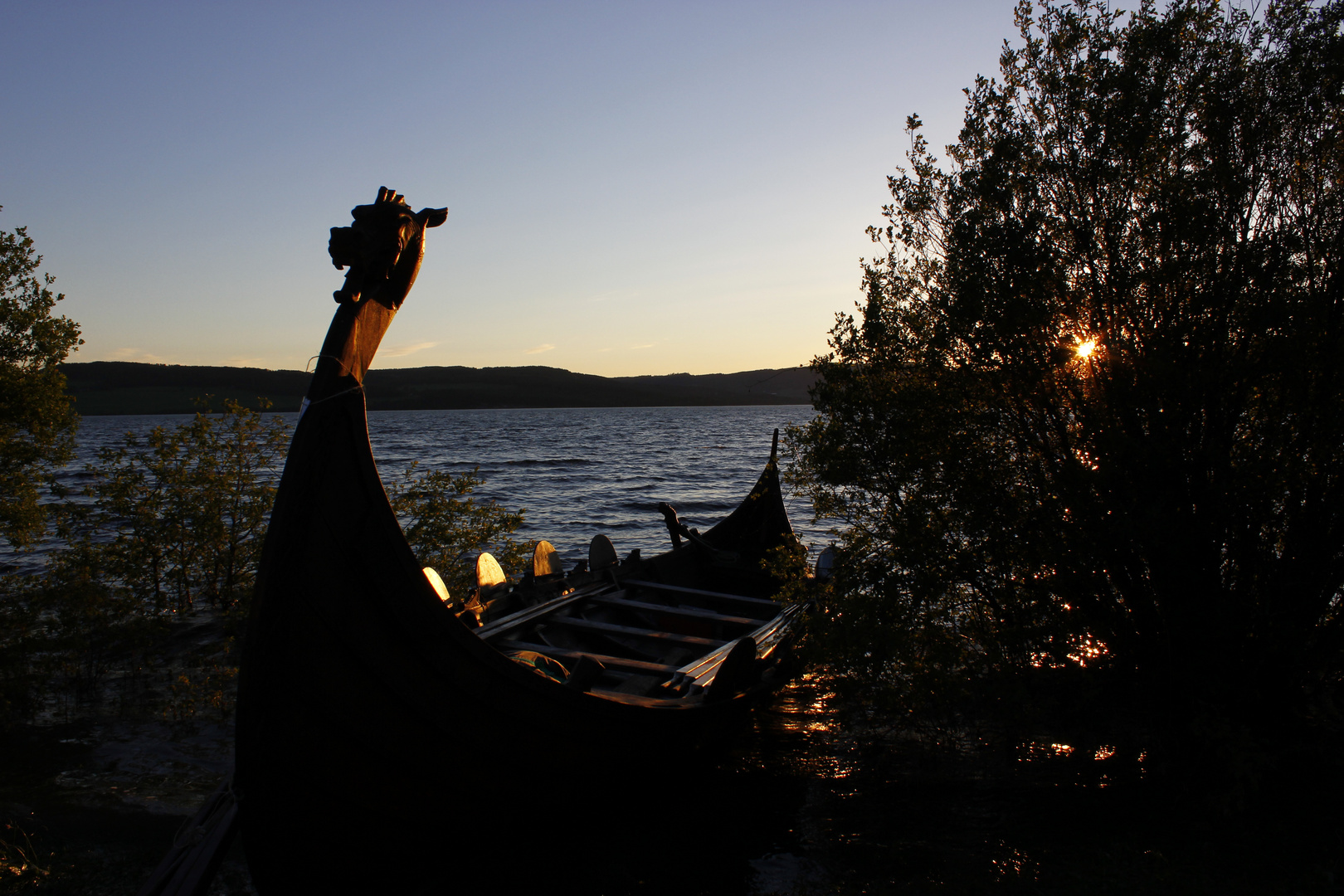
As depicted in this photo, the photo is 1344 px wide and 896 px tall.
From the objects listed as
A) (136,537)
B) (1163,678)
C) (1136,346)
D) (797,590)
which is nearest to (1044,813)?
(1163,678)

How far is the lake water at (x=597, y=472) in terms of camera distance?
22406mm

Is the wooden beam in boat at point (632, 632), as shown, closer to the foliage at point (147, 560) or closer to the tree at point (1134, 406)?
the tree at point (1134, 406)

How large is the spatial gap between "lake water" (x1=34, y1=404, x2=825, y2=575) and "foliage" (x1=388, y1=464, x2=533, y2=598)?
709 mm

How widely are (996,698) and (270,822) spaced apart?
15.5 ft

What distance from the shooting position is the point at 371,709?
3.89 meters

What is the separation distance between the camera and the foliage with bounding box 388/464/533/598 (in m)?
10.7

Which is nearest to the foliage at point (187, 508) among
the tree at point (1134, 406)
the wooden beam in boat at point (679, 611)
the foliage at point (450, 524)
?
the foliage at point (450, 524)

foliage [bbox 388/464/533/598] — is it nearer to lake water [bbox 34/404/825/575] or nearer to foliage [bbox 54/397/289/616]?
lake water [bbox 34/404/825/575]

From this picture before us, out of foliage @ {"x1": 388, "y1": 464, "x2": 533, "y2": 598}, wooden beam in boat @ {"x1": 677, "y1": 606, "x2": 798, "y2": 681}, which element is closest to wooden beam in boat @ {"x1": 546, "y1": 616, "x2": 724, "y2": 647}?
wooden beam in boat @ {"x1": 677, "y1": 606, "x2": 798, "y2": 681}

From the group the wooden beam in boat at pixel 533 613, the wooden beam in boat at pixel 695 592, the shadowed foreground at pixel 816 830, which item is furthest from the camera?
the wooden beam in boat at pixel 695 592

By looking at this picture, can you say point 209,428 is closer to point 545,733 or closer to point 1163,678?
point 545,733

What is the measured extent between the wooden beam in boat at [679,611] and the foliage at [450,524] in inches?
81.7

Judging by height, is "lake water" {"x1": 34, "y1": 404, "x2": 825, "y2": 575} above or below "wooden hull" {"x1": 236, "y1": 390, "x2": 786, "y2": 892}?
below

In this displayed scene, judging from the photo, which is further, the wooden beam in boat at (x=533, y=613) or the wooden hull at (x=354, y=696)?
A: the wooden beam in boat at (x=533, y=613)
